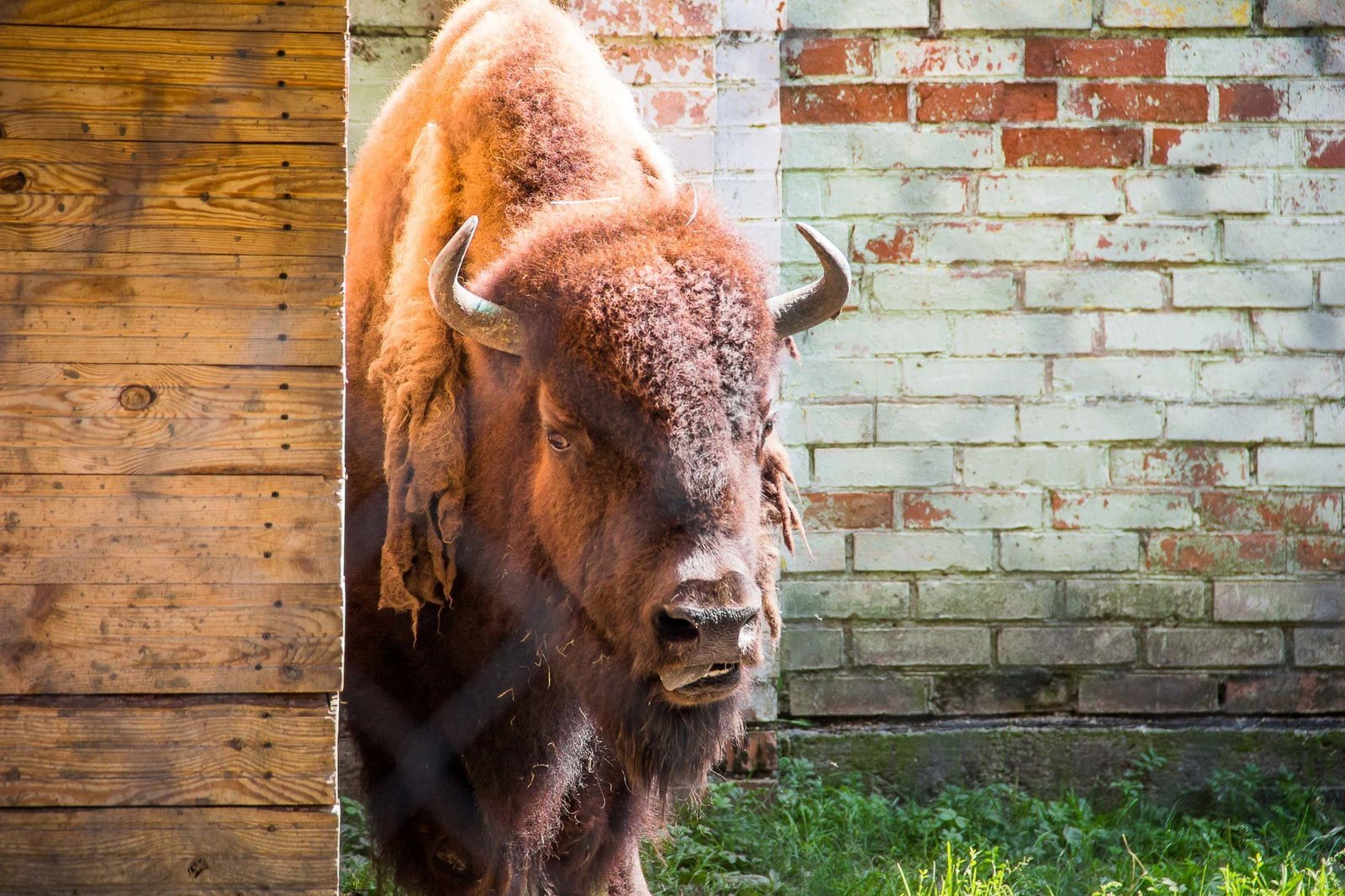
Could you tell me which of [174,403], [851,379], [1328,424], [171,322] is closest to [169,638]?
[174,403]

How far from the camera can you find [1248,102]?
177 inches

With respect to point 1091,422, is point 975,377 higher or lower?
higher

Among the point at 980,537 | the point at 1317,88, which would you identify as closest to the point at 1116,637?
the point at 980,537

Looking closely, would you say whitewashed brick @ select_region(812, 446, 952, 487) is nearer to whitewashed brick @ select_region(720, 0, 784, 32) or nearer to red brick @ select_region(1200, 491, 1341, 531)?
red brick @ select_region(1200, 491, 1341, 531)

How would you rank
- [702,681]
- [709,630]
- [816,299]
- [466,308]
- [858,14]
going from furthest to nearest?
[858,14]
[816,299]
[466,308]
[702,681]
[709,630]

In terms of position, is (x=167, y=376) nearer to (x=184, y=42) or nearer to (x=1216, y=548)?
(x=184, y=42)

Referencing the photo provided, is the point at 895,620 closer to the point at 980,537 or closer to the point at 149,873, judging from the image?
the point at 980,537

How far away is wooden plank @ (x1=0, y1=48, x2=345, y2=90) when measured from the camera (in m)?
2.24

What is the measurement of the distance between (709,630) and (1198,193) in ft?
10.0

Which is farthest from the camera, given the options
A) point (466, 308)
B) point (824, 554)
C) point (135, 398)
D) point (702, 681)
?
point (824, 554)

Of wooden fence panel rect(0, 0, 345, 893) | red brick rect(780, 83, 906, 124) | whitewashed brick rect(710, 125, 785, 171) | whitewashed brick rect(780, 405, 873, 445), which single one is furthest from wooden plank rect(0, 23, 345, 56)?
whitewashed brick rect(780, 405, 873, 445)

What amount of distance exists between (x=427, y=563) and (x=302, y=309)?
903 millimetres

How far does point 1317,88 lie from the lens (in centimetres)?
450

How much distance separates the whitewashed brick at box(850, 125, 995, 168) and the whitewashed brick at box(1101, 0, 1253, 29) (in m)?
0.61
